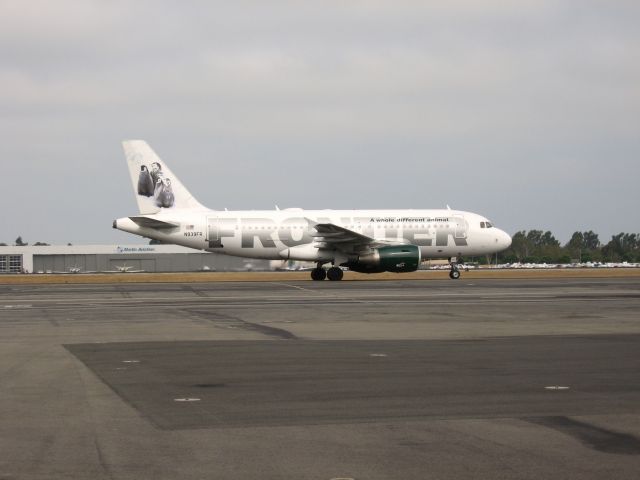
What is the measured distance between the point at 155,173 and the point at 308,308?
27.0 m

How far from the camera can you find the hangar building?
120 m

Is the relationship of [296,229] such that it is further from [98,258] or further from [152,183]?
[98,258]

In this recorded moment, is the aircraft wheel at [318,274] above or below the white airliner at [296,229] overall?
below

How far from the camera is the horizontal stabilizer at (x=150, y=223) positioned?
51.8 meters

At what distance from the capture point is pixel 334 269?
169ft

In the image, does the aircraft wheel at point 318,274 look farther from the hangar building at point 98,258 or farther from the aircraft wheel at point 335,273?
the hangar building at point 98,258

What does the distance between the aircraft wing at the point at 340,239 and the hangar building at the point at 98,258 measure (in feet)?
222

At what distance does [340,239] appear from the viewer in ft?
164

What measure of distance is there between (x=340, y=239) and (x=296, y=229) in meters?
3.09

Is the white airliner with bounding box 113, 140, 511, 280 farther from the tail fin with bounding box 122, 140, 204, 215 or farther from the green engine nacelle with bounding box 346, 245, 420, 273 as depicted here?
the green engine nacelle with bounding box 346, 245, 420, 273

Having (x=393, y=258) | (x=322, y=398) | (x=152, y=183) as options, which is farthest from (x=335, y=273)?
(x=322, y=398)

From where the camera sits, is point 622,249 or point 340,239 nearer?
point 340,239

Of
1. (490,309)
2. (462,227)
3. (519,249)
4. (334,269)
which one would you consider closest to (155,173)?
(334,269)

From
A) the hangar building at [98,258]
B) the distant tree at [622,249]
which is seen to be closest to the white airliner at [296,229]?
the hangar building at [98,258]
